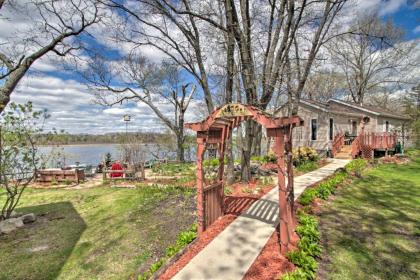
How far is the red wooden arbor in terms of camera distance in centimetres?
459

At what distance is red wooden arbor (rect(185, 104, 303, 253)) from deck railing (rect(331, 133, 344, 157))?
43.7ft

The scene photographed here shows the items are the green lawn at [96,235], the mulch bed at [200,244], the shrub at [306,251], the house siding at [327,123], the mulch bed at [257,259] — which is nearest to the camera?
the shrub at [306,251]

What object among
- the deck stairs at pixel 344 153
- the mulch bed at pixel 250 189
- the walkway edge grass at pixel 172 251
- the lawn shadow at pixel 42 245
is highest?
the deck stairs at pixel 344 153

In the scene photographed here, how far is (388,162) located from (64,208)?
55.1 feet

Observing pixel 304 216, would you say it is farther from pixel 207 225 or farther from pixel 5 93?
pixel 5 93

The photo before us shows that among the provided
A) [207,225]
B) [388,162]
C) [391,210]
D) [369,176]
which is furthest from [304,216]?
[388,162]

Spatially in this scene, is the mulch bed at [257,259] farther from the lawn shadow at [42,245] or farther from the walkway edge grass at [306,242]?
the lawn shadow at [42,245]

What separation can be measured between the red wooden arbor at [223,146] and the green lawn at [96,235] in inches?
36.4

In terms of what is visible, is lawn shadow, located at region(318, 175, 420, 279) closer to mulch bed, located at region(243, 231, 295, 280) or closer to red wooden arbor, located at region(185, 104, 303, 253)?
mulch bed, located at region(243, 231, 295, 280)

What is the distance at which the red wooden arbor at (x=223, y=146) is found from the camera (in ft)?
15.1

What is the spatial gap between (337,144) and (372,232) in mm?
12945

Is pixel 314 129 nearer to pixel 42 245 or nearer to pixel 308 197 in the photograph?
pixel 308 197

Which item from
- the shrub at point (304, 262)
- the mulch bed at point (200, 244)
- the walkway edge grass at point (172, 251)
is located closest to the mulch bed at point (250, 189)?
the mulch bed at point (200, 244)

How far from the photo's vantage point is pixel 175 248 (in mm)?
4867
